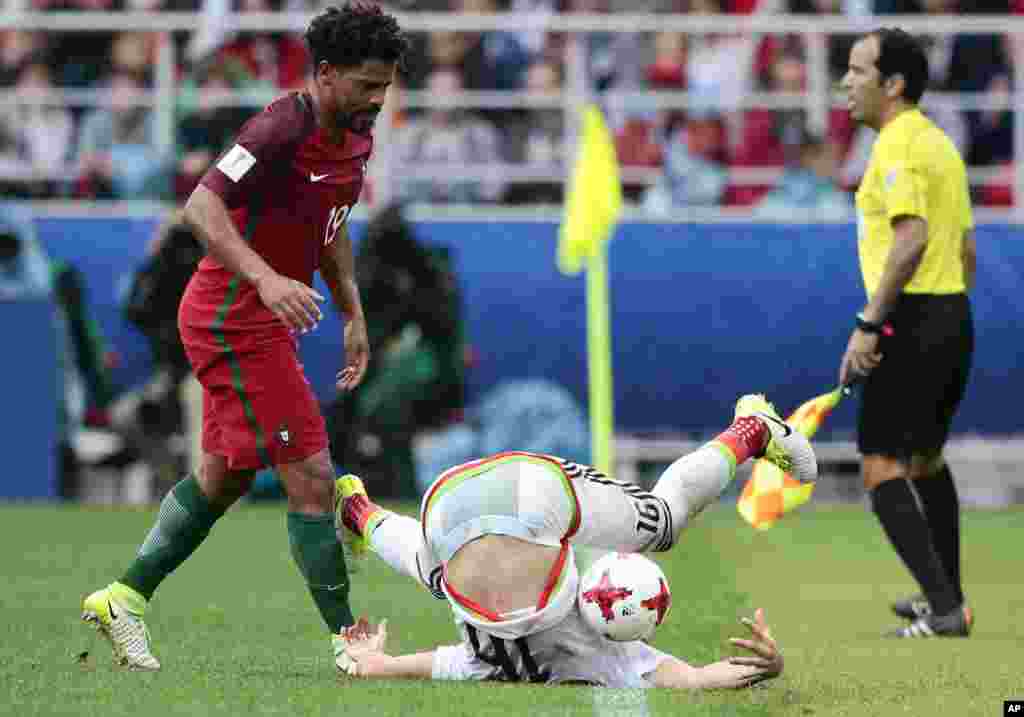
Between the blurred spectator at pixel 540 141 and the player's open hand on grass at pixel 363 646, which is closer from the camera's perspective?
the player's open hand on grass at pixel 363 646

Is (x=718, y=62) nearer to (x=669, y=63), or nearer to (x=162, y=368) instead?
(x=669, y=63)

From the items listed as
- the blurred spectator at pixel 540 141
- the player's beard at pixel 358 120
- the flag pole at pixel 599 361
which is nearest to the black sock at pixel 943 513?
the player's beard at pixel 358 120

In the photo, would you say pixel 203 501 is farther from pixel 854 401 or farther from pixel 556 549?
pixel 854 401

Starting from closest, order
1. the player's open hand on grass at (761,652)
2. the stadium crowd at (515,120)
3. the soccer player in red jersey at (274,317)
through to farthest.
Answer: the player's open hand on grass at (761,652) → the soccer player in red jersey at (274,317) → the stadium crowd at (515,120)

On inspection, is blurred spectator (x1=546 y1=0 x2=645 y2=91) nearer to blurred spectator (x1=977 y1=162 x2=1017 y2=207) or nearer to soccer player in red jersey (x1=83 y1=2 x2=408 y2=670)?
blurred spectator (x1=977 y1=162 x2=1017 y2=207)

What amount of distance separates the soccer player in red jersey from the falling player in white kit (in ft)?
1.47

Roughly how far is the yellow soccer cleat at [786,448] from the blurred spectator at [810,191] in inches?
334

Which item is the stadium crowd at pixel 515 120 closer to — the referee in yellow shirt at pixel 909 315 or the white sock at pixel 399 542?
the referee in yellow shirt at pixel 909 315

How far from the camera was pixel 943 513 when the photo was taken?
914 cm

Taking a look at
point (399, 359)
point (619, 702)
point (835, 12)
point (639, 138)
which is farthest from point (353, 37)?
point (835, 12)

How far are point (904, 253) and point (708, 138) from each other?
7.60m

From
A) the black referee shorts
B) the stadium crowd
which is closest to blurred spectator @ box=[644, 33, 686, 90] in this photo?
the stadium crowd

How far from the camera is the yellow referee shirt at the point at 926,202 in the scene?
8.88 meters

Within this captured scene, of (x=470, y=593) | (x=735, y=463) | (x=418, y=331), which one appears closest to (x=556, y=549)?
(x=470, y=593)
